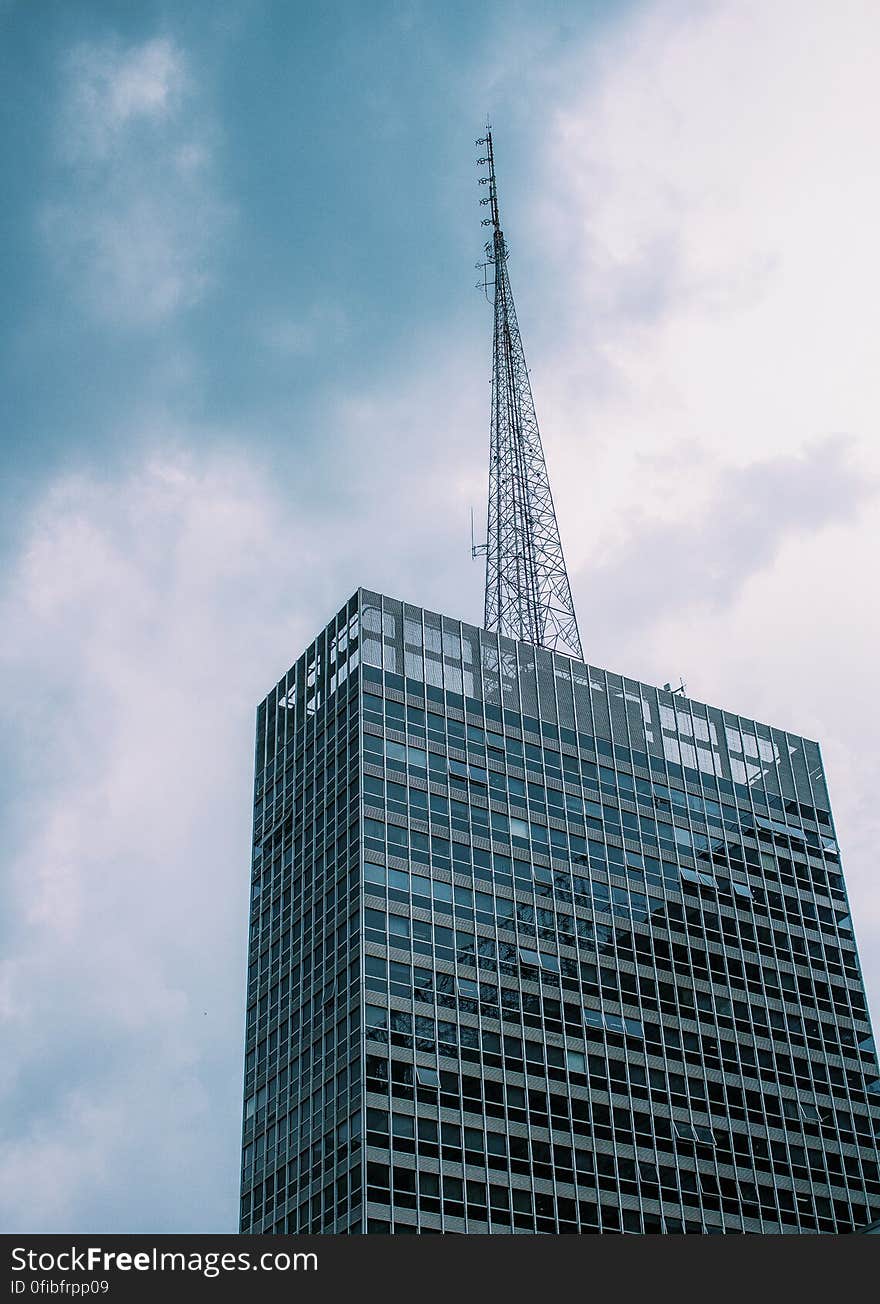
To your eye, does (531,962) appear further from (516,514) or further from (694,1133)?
(516,514)

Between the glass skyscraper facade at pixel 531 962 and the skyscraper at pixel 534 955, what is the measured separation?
0.23 meters

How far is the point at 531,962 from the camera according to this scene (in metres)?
124

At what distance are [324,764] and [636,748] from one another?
2961 centimetres

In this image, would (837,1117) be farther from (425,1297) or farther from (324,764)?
(425,1297)

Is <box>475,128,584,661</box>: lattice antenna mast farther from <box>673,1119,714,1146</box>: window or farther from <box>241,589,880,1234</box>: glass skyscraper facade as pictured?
<box>673,1119,714,1146</box>: window

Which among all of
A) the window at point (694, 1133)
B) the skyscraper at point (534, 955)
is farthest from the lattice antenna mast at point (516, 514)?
the window at point (694, 1133)

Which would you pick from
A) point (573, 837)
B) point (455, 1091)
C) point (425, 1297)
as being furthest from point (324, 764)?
point (425, 1297)

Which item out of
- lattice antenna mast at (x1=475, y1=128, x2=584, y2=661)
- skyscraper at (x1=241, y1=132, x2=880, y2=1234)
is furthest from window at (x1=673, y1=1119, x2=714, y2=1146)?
lattice antenna mast at (x1=475, y1=128, x2=584, y2=661)

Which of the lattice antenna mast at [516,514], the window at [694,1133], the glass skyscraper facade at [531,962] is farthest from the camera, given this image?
the lattice antenna mast at [516,514]

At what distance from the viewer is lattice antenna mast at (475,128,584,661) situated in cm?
15338

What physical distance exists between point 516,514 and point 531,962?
174ft

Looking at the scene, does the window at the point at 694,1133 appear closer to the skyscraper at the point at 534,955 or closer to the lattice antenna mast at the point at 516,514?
the skyscraper at the point at 534,955

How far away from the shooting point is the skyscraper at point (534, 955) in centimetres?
11375

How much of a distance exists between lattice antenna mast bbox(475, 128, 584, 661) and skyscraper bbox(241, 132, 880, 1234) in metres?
0.60
